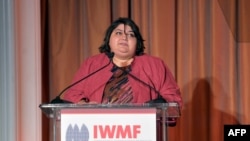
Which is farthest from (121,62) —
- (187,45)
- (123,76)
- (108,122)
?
(187,45)

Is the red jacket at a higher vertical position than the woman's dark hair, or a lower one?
lower

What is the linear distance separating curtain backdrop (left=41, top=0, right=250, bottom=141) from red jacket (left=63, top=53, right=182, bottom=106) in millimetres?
759

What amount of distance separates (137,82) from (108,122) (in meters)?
0.33

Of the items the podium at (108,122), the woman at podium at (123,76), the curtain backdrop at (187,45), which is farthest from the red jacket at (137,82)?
the curtain backdrop at (187,45)

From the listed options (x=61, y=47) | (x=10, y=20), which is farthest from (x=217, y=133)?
(x=10, y=20)

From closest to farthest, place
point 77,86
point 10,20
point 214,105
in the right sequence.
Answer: point 77,86, point 10,20, point 214,105

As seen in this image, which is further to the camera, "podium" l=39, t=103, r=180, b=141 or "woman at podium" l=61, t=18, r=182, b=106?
"woman at podium" l=61, t=18, r=182, b=106

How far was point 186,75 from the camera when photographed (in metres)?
2.21

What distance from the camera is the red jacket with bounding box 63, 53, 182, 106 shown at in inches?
53.9

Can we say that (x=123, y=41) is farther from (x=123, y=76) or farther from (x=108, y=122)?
(x=108, y=122)

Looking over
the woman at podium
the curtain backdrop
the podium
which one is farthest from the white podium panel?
the curtain backdrop

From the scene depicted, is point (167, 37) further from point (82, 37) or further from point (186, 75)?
point (82, 37)

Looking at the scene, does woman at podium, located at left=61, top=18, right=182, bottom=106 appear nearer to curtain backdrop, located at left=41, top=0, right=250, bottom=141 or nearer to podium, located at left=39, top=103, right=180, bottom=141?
podium, located at left=39, top=103, right=180, bottom=141

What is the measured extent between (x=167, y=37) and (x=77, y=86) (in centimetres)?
90
